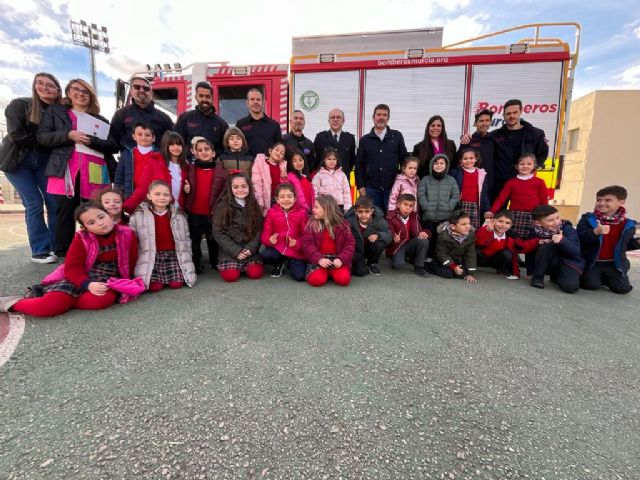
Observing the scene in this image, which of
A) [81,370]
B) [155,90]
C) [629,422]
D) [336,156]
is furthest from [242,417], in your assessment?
[155,90]

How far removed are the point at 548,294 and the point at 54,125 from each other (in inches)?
219

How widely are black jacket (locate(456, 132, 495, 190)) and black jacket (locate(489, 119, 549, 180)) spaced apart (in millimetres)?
A: 78

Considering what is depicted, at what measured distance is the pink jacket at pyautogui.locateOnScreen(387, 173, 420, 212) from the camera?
4.23 meters

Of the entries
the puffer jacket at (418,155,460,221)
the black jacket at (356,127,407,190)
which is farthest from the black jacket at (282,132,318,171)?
the puffer jacket at (418,155,460,221)

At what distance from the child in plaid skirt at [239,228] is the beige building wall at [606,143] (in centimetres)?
Result: 1766

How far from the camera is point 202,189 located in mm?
3559

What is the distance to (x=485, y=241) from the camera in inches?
154

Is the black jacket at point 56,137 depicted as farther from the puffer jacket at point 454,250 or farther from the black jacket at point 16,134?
the puffer jacket at point 454,250

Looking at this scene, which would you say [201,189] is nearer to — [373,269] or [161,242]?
[161,242]

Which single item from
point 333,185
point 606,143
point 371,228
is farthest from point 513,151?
point 606,143

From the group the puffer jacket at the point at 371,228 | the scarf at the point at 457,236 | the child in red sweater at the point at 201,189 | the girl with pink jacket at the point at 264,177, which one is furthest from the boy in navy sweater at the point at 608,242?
the child in red sweater at the point at 201,189

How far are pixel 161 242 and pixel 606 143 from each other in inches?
820

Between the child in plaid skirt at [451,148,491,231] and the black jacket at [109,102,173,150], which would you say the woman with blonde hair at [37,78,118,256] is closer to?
the black jacket at [109,102,173,150]

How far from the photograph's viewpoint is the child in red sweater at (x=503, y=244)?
3820mm
